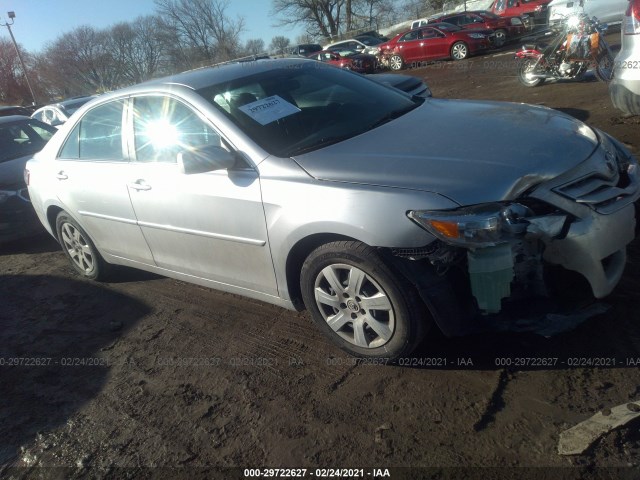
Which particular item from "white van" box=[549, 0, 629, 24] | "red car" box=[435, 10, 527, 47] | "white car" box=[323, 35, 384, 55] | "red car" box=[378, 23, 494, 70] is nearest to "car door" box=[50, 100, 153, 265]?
"white van" box=[549, 0, 629, 24]

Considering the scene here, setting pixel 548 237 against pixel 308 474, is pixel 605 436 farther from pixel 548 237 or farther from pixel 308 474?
pixel 308 474

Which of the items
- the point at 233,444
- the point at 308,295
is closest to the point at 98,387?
the point at 233,444

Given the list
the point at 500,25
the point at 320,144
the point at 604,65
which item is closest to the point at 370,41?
the point at 500,25

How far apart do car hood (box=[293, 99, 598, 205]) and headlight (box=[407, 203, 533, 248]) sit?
56 millimetres

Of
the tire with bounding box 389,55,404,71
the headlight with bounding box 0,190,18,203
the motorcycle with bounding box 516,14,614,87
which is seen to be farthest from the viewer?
the tire with bounding box 389,55,404,71

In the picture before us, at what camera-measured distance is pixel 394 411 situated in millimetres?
2691

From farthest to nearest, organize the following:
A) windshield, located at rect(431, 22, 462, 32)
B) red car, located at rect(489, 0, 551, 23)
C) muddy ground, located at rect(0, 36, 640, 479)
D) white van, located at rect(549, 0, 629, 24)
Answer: red car, located at rect(489, 0, 551, 23), windshield, located at rect(431, 22, 462, 32), white van, located at rect(549, 0, 629, 24), muddy ground, located at rect(0, 36, 640, 479)

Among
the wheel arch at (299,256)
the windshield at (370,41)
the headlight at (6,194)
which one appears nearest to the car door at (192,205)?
the wheel arch at (299,256)

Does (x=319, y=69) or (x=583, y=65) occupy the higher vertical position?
(x=319, y=69)

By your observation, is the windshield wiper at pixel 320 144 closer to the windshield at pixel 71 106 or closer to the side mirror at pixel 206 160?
the side mirror at pixel 206 160

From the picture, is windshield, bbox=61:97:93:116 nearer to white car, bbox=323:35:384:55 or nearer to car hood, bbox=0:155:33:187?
car hood, bbox=0:155:33:187

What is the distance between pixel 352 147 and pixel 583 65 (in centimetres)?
848

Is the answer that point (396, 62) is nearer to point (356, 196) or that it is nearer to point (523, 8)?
point (523, 8)

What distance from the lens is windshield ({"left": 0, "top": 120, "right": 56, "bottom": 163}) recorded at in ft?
24.4
